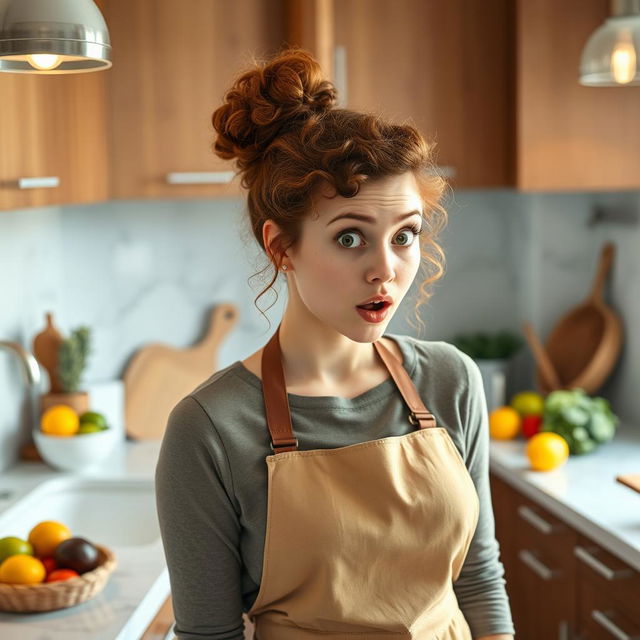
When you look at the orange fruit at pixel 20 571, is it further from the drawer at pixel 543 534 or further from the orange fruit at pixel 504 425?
the orange fruit at pixel 504 425

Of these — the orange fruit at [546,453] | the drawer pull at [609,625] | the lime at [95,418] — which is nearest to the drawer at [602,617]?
the drawer pull at [609,625]

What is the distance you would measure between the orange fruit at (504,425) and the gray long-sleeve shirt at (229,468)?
3.79 ft

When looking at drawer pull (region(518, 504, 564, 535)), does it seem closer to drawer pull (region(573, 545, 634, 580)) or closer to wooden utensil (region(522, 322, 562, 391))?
drawer pull (region(573, 545, 634, 580))

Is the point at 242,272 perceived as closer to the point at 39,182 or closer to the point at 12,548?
the point at 39,182

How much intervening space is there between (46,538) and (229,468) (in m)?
0.60

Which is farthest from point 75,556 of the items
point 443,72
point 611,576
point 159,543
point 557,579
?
Answer: point 443,72

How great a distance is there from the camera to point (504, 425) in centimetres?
255

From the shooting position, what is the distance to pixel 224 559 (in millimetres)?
1289

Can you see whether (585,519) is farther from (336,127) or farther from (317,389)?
(336,127)

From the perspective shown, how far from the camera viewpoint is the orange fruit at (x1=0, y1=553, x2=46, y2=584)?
63.0 inches

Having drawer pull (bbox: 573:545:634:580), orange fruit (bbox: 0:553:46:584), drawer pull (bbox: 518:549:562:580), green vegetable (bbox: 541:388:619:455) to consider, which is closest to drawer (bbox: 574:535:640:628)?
drawer pull (bbox: 573:545:634:580)

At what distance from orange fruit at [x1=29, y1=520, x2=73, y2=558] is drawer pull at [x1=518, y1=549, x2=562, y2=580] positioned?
1.10 meters

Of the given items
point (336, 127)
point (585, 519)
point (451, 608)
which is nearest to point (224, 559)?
point (451, 608)

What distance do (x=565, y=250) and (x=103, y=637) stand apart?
1.88m
